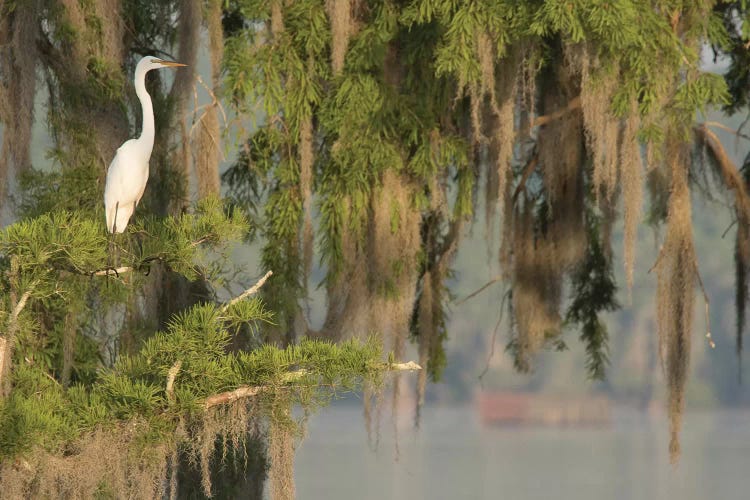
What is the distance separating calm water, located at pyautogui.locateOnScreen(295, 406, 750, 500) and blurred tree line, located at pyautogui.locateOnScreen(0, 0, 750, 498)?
3455 mm

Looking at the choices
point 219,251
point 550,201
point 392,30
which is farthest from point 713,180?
point 219,251

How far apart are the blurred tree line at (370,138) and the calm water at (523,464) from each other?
136 inches

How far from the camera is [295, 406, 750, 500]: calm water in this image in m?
A: 23.3

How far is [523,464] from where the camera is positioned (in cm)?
3108

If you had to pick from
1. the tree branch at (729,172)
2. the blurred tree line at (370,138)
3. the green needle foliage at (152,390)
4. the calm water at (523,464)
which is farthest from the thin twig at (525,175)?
the green needle foliage at (152,390)

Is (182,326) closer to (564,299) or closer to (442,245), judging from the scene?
(442,245)

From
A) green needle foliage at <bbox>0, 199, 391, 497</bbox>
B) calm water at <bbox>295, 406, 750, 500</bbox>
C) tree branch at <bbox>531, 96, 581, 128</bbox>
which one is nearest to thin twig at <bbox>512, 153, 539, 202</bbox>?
tree branch at <bbox>531, 96, 581, 128</bbox>

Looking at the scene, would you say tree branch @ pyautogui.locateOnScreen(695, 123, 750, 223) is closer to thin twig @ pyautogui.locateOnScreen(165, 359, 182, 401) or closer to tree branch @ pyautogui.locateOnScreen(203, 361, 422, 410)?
tree branch @ pyautogui.locateOnScreen(203, 361, 422, 410)

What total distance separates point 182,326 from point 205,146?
302 centimetres

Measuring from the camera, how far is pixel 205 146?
7.06 metres

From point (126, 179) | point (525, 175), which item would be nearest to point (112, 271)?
point (126, 179)

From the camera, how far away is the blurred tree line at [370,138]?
651 cm

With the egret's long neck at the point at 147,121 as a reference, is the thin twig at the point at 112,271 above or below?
below

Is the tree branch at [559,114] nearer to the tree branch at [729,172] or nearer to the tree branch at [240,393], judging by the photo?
the tree branch at [729,172]
